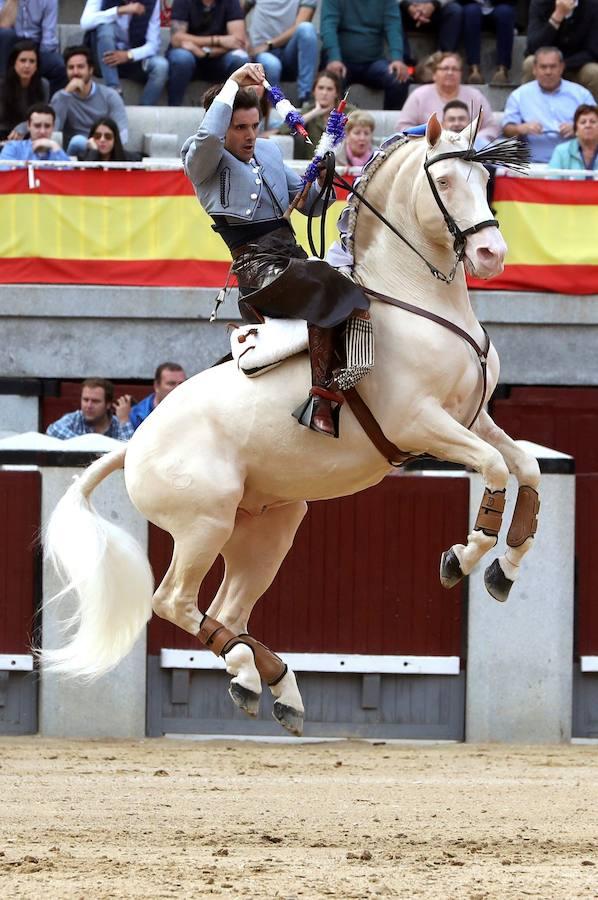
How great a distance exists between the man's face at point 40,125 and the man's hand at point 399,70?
11.0 feet

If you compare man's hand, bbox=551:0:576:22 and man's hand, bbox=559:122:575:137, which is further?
man's hand, bbox=551:0:576:22

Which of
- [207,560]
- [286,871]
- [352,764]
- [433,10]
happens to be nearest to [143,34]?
[433,10]

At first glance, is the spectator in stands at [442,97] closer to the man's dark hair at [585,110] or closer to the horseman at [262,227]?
the man's dark hair at [585,110]

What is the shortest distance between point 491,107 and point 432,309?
8353 mm

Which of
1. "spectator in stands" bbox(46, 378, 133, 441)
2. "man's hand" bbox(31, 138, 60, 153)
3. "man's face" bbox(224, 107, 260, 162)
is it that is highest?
"man's hand" bbox(31, 138, 60, 153)

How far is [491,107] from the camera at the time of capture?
47.8ft

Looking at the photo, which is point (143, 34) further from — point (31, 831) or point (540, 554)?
point (31, 831)

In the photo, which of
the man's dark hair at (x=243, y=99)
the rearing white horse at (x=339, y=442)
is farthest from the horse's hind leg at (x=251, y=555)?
the man's dark hair at (x=243, y=99)

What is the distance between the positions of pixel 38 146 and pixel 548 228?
12.2ft

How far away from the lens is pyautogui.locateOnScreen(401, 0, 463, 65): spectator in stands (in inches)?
582

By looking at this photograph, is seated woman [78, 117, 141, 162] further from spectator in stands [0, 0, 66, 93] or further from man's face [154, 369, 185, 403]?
man's face [154, 369, 185, 403]

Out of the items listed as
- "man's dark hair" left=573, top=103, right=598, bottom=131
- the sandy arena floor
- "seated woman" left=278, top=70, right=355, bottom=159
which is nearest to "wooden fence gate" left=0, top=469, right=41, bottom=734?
the sandy arena floor

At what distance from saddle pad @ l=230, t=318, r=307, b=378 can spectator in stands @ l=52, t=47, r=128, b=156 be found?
6.57 metres

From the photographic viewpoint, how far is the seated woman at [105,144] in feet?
39.8
